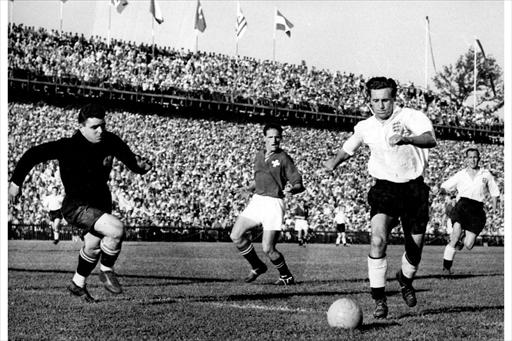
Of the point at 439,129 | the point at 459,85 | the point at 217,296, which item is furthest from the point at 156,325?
the point at 459,85

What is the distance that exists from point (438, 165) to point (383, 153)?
1264 inches

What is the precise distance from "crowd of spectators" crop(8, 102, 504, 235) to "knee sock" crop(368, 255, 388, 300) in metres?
19.6

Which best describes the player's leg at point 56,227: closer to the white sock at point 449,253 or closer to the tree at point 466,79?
the white sock at point 449,253

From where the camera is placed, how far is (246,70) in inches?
1554

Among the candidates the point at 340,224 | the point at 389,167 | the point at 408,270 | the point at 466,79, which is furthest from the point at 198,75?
the point at 389,167

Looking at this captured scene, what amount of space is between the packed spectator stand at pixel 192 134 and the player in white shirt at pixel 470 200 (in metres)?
15.9

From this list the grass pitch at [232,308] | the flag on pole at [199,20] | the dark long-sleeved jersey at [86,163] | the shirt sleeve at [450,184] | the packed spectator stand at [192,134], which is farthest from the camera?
the flag on pole at [199,20]

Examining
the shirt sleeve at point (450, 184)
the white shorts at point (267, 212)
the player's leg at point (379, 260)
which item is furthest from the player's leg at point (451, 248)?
the player's leg at point (379, 260)

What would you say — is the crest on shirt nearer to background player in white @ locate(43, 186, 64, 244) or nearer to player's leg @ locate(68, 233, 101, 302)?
player's leg @ locate(68, 233, 101, 302)

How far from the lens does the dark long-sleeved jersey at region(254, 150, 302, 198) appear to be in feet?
35.5

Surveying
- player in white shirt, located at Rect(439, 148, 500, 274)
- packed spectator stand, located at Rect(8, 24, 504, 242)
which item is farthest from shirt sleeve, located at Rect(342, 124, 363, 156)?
packed spectator stand, located at Rect(8, 24, 504, 242)

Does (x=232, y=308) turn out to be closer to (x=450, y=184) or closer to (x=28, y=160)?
(x=28, y=160)

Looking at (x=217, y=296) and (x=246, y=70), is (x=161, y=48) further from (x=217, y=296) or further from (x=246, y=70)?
(x=217, y=296)

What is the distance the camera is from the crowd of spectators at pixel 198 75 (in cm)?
3341
